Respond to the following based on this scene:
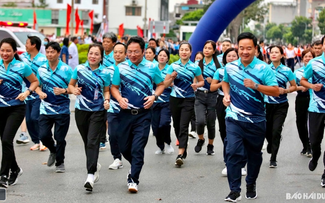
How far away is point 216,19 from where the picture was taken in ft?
57.4

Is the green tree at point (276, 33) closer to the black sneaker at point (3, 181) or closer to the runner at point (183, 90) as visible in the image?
the runner at point (183, 90)

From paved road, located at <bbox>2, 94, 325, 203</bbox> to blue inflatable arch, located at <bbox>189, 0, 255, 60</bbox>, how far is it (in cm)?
692

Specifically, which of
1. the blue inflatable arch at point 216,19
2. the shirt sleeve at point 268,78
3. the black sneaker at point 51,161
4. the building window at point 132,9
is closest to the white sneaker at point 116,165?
the black sneaker at point 51,161

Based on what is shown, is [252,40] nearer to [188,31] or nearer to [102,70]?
[102,70]

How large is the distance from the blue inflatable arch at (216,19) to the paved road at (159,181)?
22.7 feet

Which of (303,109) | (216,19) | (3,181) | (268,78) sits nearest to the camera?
(268,78)

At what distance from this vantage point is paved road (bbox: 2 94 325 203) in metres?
7.13

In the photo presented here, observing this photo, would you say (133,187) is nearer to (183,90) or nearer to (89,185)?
(89,185)

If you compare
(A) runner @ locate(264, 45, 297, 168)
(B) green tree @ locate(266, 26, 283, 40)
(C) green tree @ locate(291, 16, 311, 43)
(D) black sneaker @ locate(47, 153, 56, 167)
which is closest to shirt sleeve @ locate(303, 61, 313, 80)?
(A) runner @ locate(264, 45, 297, 168)

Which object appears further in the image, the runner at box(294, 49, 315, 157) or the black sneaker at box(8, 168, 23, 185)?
the runner at box(294, 49, 315, 157)

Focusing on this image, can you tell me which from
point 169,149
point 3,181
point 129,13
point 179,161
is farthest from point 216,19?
point 129,13

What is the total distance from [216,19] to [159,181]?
1020 centimetres

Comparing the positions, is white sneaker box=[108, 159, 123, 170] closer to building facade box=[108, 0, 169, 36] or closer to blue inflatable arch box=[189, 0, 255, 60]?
blue inflatable arch box=[189, 0, 255, 60]

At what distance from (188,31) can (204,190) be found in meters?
60.3
